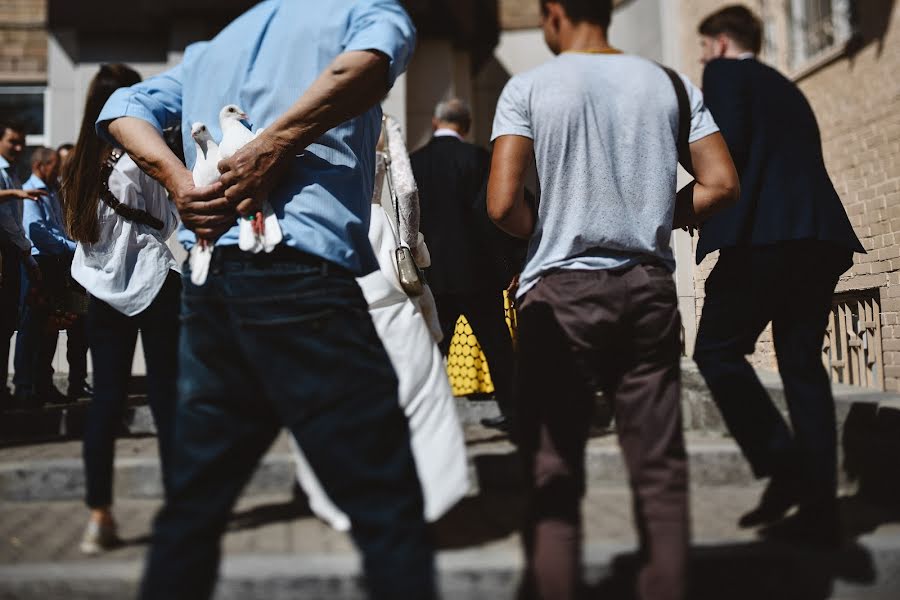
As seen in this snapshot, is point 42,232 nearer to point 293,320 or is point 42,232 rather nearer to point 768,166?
point 293,320

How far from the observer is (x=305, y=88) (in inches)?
76.7

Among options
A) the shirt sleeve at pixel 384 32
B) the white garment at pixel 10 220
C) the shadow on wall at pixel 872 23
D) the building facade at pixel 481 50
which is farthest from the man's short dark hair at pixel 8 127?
the shadow on wall at pixel 872 23

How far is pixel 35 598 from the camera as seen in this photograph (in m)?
2.64

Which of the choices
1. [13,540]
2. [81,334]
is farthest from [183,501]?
[81,334]

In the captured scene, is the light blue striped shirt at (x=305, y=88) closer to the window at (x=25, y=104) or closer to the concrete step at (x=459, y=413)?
the concrete step at (x=459, y=413)

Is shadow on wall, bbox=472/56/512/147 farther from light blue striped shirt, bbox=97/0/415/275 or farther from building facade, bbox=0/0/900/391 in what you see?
light blue striped shirt, bbox=97/0/415/275

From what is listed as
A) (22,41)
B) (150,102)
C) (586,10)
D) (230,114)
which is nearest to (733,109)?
(586,10)

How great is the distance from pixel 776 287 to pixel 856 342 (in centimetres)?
200

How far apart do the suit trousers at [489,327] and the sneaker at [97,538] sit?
1.96 m

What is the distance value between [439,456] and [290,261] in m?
1.45

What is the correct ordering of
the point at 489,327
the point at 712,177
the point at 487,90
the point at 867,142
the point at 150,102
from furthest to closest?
1. the point at 487,90
2. the point at 867,142
3. the point at 489,327
4. the point at 712,177
5. the point at 150,102

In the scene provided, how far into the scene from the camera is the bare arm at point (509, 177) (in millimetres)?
2264

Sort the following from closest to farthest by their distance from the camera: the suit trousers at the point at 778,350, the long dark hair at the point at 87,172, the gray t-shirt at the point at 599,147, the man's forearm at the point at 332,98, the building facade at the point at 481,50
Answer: the man's forearm at the point at 332,98, the gray t-shirt at the point at 599,147, the suit trousers at the point at 778,350, the long dark hair at the point at 87,172, the building facade at the point at 481,50

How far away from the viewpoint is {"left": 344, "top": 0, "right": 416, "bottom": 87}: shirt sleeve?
1826mm
